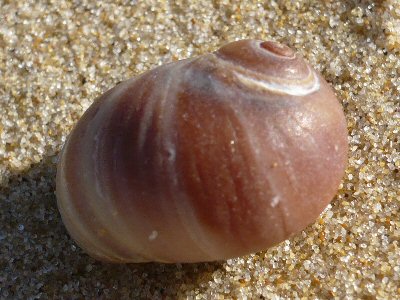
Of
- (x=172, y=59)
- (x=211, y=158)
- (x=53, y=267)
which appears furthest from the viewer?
(x=172, y=59)

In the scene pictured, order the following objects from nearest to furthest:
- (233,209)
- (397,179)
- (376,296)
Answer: (233,209) → (376,296) → (397,179)

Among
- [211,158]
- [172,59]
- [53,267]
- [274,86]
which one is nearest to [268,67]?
[274,86]

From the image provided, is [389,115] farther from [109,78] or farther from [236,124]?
[109,78]

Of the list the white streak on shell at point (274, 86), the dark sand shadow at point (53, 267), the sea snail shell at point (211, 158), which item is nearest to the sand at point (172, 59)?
the dark sand shadow at point (53, 267)

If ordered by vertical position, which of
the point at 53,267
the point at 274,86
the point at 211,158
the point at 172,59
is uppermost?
the point at 274,86

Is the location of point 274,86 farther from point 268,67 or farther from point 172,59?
point 172,59

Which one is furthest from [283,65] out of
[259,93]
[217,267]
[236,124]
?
A: [217,267]
